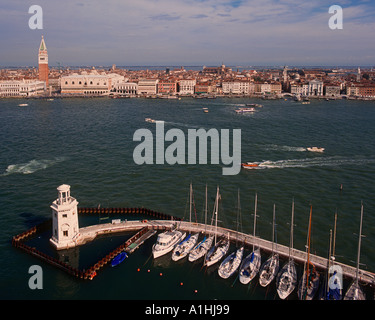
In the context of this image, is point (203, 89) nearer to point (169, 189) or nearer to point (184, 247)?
point (169, 189)

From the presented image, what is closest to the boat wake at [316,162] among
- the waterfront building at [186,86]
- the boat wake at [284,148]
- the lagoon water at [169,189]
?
the lagoon water at [169,189]

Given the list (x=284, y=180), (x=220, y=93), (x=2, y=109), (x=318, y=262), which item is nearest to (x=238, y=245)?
(x=318, y=262)

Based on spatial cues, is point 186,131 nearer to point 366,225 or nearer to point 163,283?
point 366,225

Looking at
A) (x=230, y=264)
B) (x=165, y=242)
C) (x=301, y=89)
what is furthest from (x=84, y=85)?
(x=230, y=264)

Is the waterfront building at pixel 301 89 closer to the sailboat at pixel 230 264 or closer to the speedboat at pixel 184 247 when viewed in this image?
the speedboat at pixel 184 247

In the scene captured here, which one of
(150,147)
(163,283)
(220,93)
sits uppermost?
(220,93)

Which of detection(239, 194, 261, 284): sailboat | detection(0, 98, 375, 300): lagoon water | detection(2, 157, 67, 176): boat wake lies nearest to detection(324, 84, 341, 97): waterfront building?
detection(0, 98, 375, 300): lagoon water
